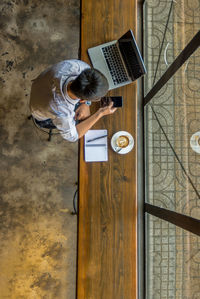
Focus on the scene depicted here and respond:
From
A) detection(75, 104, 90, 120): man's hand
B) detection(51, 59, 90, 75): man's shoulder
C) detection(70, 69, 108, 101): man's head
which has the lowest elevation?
detection(75, 104, 90, 120): man's hand

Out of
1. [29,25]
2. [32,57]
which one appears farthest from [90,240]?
[29,25]

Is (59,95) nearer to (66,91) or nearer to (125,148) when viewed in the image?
(66,91)

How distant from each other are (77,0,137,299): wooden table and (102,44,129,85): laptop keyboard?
0.08 m

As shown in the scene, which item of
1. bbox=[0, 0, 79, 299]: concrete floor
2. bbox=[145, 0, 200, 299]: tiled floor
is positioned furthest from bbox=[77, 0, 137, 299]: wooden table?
bbox=[0, 0, 79, 299]: concrete floor

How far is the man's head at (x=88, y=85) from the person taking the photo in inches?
54.2

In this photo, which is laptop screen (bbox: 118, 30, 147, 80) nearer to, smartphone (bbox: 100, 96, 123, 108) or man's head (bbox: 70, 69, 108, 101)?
smartphone (bbox: 100, 96, 123, 108)

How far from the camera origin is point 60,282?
2.60 m

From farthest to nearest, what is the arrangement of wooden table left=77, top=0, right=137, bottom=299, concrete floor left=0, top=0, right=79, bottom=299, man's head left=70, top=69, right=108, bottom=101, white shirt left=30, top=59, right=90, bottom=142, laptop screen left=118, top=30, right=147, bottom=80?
concrete floor left=0, top=0, right=79, bottom=299
wooden table left=77, top=0, right=137, bottom=299
laptop screen left=118, top=30, right=147, bottom=80
white shirt left=30, top=59, right=90, bottom=142
man's head left=70, top=69, right=108, bottom=101

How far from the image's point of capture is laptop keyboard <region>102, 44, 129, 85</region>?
1.88 m

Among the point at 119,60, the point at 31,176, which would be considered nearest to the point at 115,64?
the point at 119,60

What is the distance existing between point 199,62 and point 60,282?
232 centimetres

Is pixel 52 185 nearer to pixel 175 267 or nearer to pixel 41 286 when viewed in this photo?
pixel 41 286

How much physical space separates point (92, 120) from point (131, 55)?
52 cm

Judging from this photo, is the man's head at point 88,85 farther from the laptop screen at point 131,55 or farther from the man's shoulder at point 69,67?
the laptop screen at point 131,55
